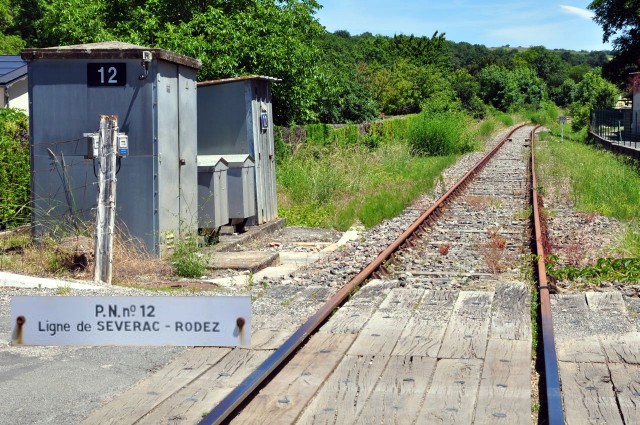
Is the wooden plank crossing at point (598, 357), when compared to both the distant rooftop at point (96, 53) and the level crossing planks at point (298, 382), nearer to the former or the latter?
the level crossing planks at point (298, 382)

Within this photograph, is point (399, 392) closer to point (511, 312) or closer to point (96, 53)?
point (511, 312)

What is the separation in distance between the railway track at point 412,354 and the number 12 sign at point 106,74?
382 cm

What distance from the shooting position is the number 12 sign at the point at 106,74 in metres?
11.6

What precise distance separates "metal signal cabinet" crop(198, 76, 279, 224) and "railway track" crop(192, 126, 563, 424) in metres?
4.04

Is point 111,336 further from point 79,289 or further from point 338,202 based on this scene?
point 338,202

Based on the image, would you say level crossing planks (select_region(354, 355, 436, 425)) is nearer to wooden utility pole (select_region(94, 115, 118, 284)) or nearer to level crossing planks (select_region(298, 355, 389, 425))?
level crossing planks (select_region(298, 355, 389, 425))

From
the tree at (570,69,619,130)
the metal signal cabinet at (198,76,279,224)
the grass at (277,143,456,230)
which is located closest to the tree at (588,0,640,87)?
the tree at (570,69,619,130)

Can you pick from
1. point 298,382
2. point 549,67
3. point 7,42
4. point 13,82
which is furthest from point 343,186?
point 549,67

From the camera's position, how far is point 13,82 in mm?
30094

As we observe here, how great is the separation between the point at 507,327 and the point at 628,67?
5910 cm

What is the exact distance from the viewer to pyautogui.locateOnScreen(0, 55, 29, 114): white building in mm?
A: 29641

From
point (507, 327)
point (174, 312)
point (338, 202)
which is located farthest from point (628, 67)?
point (174, 312)

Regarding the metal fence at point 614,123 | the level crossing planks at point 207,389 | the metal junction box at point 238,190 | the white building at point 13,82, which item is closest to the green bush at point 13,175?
the metal junction box at point 238,190

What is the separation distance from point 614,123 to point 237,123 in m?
43.8
